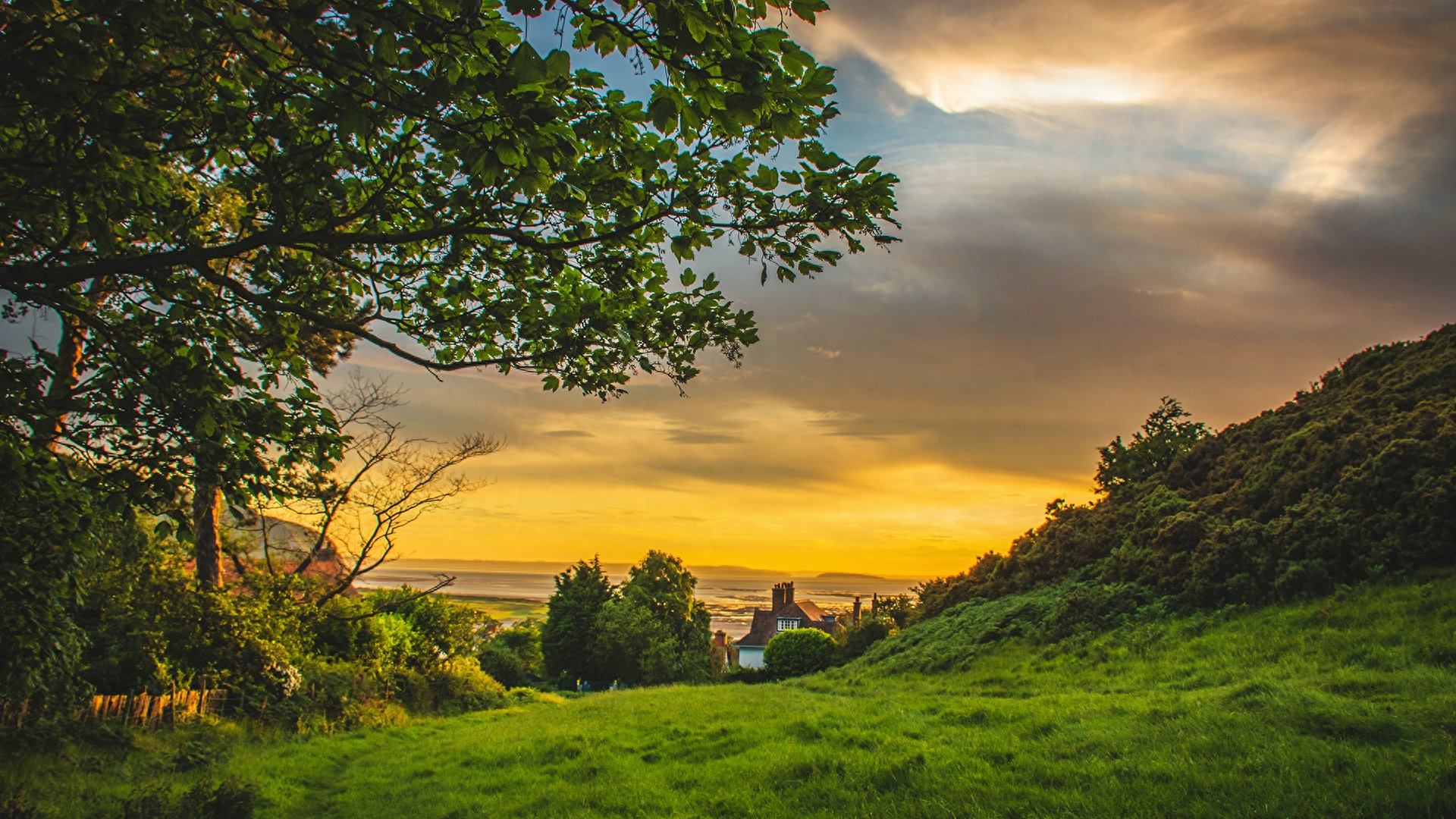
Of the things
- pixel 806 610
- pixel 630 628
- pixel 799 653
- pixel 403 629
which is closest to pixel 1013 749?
pixel 403 629

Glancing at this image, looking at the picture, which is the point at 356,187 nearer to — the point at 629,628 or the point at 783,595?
the point at 629,628

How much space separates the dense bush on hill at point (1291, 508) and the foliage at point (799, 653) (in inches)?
471

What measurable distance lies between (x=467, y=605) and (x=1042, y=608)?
22.0 meters

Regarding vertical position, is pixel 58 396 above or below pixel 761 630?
above

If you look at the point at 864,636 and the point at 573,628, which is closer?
the point at 864,636

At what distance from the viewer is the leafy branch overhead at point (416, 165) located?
306 centimetres

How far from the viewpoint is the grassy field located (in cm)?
619

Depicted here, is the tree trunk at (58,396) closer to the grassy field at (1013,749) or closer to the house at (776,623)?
the grassy field at (1013,749)

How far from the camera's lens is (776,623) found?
80375 mm

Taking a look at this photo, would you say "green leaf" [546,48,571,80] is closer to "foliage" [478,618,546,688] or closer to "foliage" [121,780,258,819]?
"foliage" [121,780,258,819]

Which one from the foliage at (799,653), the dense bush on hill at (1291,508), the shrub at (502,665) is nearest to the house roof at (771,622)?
the shrub at (502,665)

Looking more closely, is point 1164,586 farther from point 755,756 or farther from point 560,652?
point 560,652

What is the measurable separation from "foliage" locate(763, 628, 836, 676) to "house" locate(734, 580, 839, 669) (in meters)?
45.1

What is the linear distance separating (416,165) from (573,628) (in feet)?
145
